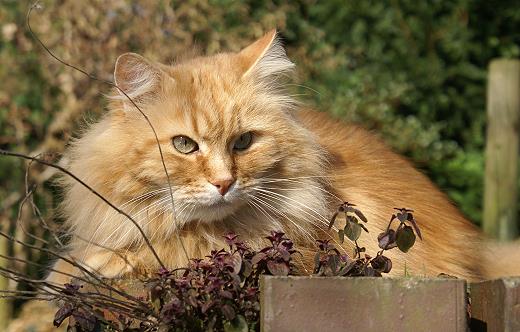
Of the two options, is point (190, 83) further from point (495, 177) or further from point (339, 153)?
point (495, 177)

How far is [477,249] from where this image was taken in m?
3.81

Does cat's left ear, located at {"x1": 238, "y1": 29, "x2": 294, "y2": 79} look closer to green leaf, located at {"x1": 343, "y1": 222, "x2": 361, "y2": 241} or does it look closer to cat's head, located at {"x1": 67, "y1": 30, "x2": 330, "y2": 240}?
cat's head, located at {"x1": 67, "y1": 30, "x2": 330, "y2": 240}

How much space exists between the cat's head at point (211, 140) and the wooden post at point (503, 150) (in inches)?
121

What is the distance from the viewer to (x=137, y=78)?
309 cm

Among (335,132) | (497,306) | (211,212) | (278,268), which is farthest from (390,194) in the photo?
(497,306)

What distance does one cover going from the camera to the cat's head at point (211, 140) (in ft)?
9.62

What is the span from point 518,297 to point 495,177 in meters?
4.21

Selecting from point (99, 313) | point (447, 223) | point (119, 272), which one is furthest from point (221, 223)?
point (447, 223)

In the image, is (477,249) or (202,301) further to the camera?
(477,249)

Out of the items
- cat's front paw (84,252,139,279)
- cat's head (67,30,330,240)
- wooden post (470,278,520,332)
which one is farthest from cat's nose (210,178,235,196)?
wooden post (470,278,520,332)

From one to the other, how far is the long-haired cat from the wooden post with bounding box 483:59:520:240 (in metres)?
2.63

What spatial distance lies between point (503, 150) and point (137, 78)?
366 cm

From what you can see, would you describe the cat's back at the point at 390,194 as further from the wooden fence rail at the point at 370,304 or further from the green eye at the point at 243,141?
the wooden fence rail at the point at 370,304

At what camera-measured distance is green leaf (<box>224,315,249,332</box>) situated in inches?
82.8
